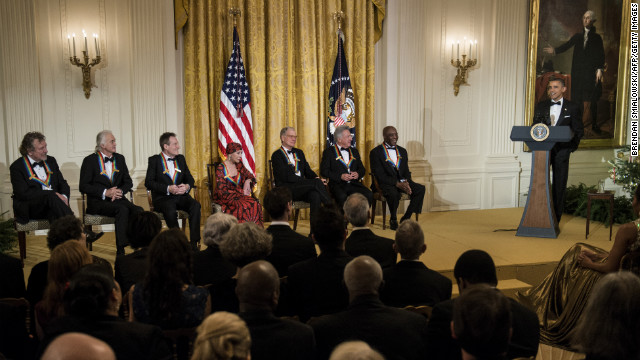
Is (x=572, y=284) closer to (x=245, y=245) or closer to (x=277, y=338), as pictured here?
(x=245, y=245)

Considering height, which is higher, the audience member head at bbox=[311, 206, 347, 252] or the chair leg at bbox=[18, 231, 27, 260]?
the audience member head at bbox=[311, 206, 347, 252]

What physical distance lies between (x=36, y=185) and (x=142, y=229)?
3043 mm

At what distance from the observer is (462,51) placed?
8750 millimetres

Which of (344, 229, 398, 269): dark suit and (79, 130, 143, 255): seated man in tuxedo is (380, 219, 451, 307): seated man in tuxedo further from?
(79, 130, 143, 255): seated man in tuxedo

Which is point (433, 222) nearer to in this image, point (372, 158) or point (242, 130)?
point (372, 158)

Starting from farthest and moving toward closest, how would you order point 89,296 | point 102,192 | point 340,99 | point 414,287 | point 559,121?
point 340,99
point 559,121
point 102,192
point 414,287
point 89,296

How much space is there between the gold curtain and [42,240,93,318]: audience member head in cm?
479

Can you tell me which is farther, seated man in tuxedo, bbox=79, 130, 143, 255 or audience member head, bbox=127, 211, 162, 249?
seated man in tuxedo, bbox=79, 130, 143, 255

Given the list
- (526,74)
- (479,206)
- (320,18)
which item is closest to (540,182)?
(479,206)

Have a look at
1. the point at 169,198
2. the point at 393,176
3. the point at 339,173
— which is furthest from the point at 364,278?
the point at 393,176

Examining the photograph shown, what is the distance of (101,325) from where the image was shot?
7.64 ft

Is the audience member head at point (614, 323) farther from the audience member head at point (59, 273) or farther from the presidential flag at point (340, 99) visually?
the presidential flag at point (340, 99)

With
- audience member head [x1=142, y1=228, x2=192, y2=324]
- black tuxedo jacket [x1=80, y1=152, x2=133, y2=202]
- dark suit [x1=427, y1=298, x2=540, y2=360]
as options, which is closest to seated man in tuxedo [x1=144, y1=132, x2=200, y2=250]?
black tuxedo jacket [x1=80, y1=152, x2=133, y2=202]

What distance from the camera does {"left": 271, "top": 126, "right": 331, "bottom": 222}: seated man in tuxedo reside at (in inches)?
283
